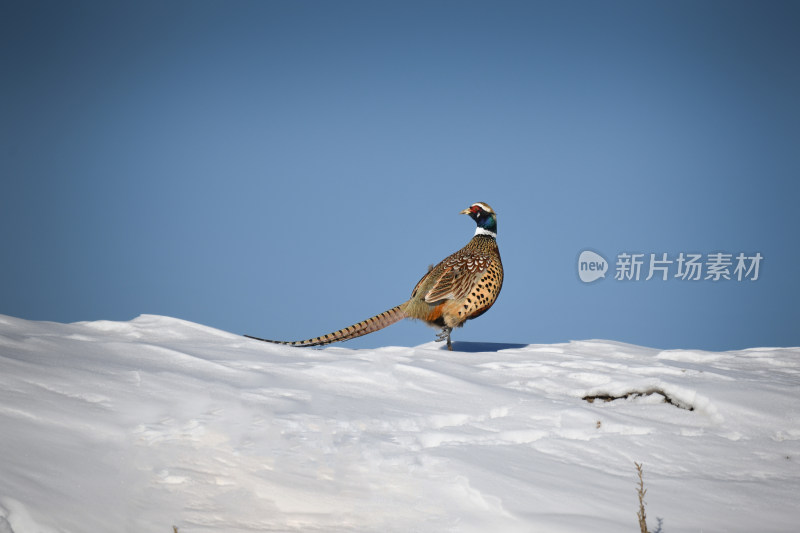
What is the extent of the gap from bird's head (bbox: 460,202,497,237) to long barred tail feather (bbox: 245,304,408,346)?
124cm

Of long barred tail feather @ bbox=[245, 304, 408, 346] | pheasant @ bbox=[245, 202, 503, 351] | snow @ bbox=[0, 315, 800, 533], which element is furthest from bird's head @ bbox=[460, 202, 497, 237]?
snow @ bbox=[0, 315, 800, 533]

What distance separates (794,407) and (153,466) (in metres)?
3.52

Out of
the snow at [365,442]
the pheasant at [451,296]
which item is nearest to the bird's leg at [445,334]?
the pheasant at [451,296]

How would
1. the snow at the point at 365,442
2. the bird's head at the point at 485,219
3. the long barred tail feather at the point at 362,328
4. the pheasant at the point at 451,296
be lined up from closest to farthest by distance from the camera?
the snow at the point at 365,442
the long barred tail feather at the point at 362,328
the pheasant at the point at 451,296
the bird's head at the point at 485,219

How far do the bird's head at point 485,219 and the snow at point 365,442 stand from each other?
2.38m

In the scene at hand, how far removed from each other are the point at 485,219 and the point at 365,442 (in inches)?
171

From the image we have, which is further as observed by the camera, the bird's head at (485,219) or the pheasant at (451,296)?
the bird's head at (485,219)

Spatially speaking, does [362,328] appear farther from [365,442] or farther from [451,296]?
[365,442]

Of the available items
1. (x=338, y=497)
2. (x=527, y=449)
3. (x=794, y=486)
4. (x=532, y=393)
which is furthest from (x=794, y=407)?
(x=338, y=497)

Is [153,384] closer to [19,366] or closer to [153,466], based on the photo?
[19,366]

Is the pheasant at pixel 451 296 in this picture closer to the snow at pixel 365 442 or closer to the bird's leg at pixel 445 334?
the bird's leg at pixel 445 334

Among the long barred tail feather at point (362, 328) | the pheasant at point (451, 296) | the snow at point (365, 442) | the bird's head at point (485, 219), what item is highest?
the bird's head at point (485, 219)

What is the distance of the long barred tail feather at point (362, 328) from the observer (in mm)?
5660

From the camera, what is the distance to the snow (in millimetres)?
2268
